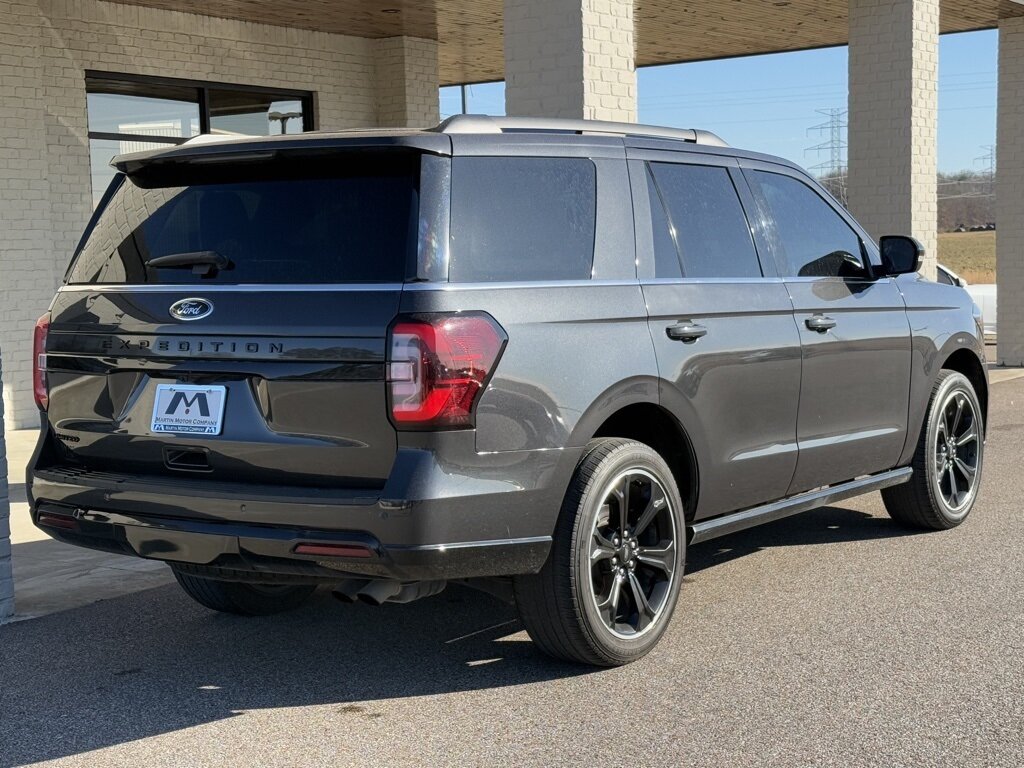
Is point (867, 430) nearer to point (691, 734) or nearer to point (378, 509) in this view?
point (691, 734)

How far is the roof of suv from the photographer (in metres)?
4.19

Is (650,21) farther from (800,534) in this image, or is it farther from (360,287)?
(360,287)

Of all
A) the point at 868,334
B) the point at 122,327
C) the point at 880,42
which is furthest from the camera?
the point at 880,42

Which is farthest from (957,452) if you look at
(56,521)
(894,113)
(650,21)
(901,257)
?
(650,21)

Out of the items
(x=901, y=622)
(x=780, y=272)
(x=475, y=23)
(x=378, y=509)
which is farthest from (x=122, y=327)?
(x=475, y=23)

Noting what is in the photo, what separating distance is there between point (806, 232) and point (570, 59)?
345cm

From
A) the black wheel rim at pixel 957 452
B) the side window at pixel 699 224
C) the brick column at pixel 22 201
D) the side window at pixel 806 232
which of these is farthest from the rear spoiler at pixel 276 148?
the brick column at pixel 22 201

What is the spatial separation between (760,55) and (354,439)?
17.5 m

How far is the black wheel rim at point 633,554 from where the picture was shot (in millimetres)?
4609

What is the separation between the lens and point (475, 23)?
15.7 metres

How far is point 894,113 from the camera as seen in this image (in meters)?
13.3

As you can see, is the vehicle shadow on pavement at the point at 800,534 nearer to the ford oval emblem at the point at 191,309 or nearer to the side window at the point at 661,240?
the side window at the point at 661,240

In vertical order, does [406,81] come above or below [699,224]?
above

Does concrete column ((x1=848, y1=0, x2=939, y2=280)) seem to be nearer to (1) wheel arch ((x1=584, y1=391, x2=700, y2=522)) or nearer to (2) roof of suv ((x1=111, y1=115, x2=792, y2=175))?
(1) wheel arch ((x1=584, y1=391, x2=700, y2=522))
